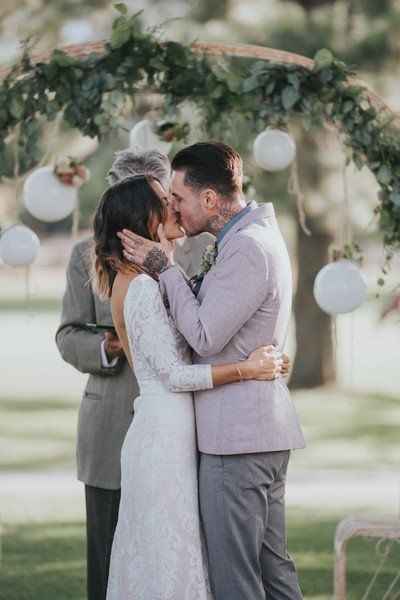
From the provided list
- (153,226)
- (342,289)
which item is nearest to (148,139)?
(342,289)

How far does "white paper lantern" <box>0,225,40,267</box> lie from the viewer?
4.76m

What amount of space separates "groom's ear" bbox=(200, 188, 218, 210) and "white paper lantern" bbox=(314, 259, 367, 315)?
1.37 m

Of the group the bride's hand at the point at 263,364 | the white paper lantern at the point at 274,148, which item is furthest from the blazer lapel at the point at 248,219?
the white paper lantern at the point at 274,148

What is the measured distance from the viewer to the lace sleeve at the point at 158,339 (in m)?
3.40

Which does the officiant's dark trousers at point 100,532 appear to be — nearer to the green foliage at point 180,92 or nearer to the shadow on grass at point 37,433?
the green foliage at point 180,92

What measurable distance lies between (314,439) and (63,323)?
6.50 metres

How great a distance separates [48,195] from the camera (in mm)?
4863

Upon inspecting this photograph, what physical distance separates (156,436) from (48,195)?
1676mm

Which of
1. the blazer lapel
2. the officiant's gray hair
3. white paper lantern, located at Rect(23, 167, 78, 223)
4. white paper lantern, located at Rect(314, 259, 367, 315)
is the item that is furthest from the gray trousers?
white paper lantern, located at Rect(23, 167, 78, 223)

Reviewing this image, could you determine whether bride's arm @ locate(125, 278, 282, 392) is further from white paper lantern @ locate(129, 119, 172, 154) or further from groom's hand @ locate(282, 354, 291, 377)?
white paper lantern @ locate(129, 119, 172, 154)

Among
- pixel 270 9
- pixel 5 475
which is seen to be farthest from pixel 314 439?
pixel 270 9

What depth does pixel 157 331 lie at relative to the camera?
343 cm

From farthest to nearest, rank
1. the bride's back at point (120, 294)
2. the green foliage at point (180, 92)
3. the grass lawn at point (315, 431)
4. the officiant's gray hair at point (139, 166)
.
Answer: the grass lawn at point (315, 431) → the green foliage at point (180, 92) → the officiant's gray hair at point (139, 166) → the bride's back at point (120, 294)

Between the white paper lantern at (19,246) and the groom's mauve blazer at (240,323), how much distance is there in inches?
55.1
